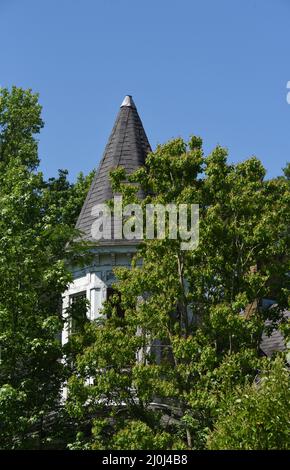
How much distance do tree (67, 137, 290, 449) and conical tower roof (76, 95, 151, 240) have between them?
3.55 m

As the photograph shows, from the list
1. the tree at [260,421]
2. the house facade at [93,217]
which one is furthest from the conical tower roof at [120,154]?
the tree at [260,421]

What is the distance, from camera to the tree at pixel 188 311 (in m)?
18.8

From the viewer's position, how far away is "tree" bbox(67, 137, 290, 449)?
18.8 metres

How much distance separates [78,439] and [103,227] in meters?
6.96

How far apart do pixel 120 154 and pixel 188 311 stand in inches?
243

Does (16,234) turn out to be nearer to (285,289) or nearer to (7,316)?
(7,316)

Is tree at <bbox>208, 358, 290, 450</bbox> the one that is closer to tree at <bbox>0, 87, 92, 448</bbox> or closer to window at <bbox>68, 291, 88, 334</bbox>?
tree at <bbox>0, 87, 92, 448</bbox>

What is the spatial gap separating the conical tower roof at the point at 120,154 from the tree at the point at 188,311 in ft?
11.7

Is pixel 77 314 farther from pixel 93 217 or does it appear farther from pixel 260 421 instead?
pixel 260 421

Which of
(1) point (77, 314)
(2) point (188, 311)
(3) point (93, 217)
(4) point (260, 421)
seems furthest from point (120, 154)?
(4) point (260, 421)

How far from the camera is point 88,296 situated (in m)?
23.8

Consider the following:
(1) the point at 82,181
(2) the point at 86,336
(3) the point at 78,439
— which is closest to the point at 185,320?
(2) the point at 86,336

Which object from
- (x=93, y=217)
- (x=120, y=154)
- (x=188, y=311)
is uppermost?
(x=120, y=154)

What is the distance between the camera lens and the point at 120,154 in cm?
2600
